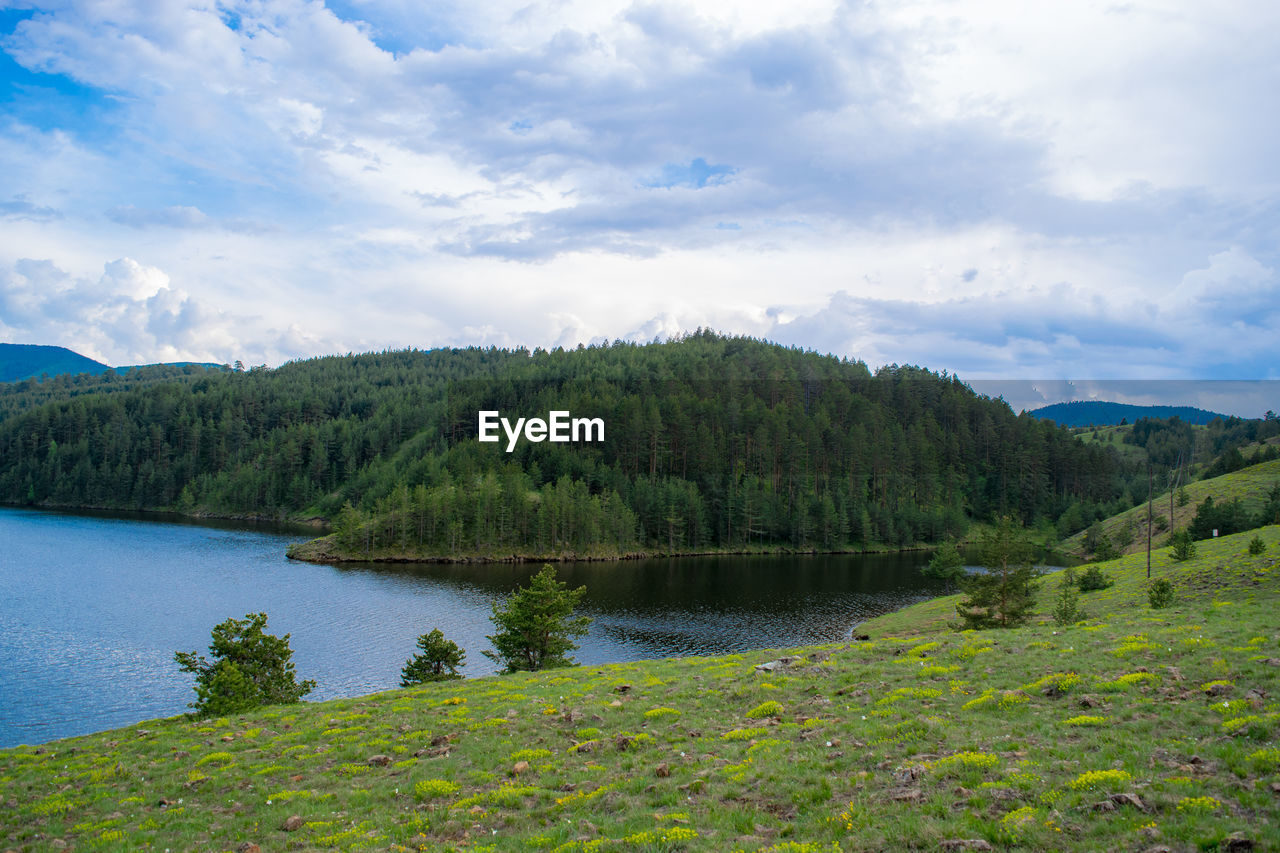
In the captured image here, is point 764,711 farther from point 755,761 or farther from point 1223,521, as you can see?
point 1223,521

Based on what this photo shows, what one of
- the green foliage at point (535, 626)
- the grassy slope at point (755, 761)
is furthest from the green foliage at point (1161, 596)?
the green foliage at point (535, 626)

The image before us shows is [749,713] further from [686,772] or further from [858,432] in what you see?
[858,432]

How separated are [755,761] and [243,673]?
100.0 ft

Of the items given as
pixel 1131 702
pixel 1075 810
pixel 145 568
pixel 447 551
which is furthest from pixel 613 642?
pixel 145 568

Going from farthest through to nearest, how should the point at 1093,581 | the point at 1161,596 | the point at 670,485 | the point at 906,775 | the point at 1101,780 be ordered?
the point at 670,485
the point at 1093,581
the point at 1161,596
the point at 906,775
the point at 1101,780

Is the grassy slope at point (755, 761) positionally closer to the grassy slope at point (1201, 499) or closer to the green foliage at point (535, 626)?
the green foliage at point (535, 626)

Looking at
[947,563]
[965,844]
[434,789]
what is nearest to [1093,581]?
[947,563]

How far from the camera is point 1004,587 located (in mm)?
49375

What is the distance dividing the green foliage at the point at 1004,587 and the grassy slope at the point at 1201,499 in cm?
6598

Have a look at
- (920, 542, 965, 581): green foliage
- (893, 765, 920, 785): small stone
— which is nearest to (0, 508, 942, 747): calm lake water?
(920, 542, 965, 581): green foliage

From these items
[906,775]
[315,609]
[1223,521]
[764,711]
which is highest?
[1223,521]

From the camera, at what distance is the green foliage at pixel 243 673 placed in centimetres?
3391

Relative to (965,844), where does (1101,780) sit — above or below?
above

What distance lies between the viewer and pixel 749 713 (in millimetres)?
23672
